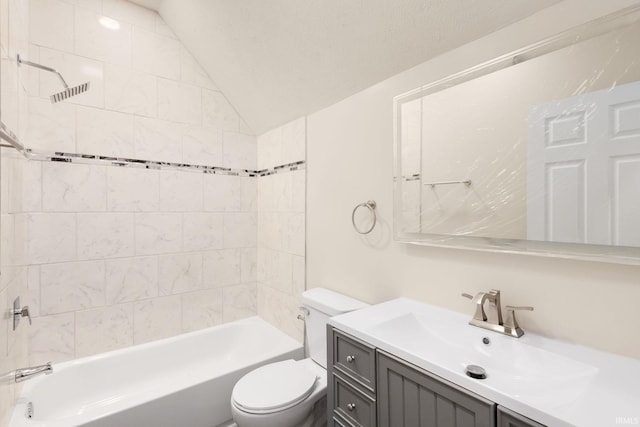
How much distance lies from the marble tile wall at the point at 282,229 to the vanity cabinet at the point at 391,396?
1.01 metres

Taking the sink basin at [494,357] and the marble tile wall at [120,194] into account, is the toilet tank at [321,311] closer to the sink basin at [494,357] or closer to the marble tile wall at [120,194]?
the sink basin at [494,357]

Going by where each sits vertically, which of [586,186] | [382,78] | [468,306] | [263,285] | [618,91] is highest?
[382,78]

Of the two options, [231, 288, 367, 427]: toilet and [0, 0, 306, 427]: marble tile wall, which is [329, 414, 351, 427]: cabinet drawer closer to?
[231, 288, 367, 427]: toilet

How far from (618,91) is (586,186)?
0.97 ft

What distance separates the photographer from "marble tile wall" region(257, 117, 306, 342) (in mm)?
2312

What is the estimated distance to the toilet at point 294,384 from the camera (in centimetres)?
148

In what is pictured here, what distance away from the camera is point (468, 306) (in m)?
1.32

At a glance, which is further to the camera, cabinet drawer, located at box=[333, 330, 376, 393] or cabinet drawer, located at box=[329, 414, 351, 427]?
cabinet drawer, located at box=[329, 414, 351, 427]

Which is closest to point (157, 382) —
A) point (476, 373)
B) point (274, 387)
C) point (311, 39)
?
point (274, 387)

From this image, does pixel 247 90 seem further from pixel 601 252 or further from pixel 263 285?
pixel 601 252

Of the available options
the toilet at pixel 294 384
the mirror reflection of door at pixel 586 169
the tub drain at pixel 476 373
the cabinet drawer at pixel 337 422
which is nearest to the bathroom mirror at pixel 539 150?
the mirror reflection of door at pixel 586 169

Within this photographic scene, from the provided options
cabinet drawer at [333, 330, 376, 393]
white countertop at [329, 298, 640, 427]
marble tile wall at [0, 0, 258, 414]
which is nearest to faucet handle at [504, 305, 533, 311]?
white countertop at [329, 298, 640, 427]

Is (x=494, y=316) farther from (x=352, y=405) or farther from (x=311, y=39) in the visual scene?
(x=311, y=39)

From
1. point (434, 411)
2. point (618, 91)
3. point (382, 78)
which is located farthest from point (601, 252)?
point (382, 78)
